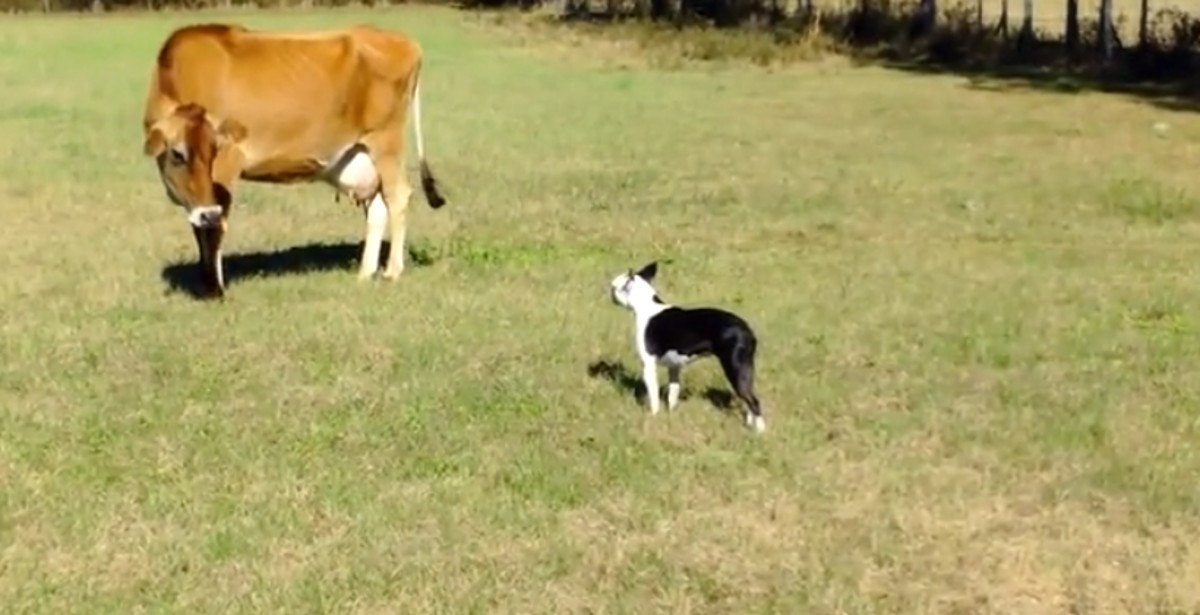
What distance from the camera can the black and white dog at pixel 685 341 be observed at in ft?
24.9

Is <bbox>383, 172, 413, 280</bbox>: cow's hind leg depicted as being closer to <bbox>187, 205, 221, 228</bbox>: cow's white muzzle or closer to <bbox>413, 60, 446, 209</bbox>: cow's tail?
<bbox>413, 60, 446, 209</bbox>: cow's tail

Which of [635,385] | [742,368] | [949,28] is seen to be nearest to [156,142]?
[635,385]

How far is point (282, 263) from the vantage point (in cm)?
1205

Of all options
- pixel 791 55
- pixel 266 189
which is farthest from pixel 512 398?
pixel 791 55

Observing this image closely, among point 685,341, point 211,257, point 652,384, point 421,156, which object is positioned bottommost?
point 652,384

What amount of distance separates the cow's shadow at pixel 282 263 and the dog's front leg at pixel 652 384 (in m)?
3.86

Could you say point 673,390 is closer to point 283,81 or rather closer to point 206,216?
point 206,216

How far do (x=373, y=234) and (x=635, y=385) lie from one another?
3.41 meters

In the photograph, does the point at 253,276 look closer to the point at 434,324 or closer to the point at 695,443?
the point at 434,324

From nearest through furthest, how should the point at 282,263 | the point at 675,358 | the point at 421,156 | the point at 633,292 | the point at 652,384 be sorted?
the point at 675,358 → the point at 652,384 → the point at 633,292 → the point at 282,263 → the point at 421,156

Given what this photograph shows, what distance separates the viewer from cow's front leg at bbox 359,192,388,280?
452 inches

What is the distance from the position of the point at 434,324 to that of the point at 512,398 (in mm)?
1676

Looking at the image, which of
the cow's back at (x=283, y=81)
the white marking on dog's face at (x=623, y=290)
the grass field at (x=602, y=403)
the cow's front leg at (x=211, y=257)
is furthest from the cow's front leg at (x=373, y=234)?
the white marking on dog's face at (x=623, y=290)

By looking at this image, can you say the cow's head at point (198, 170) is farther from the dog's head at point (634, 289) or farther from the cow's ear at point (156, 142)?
the dog's head at point (634, 289)
